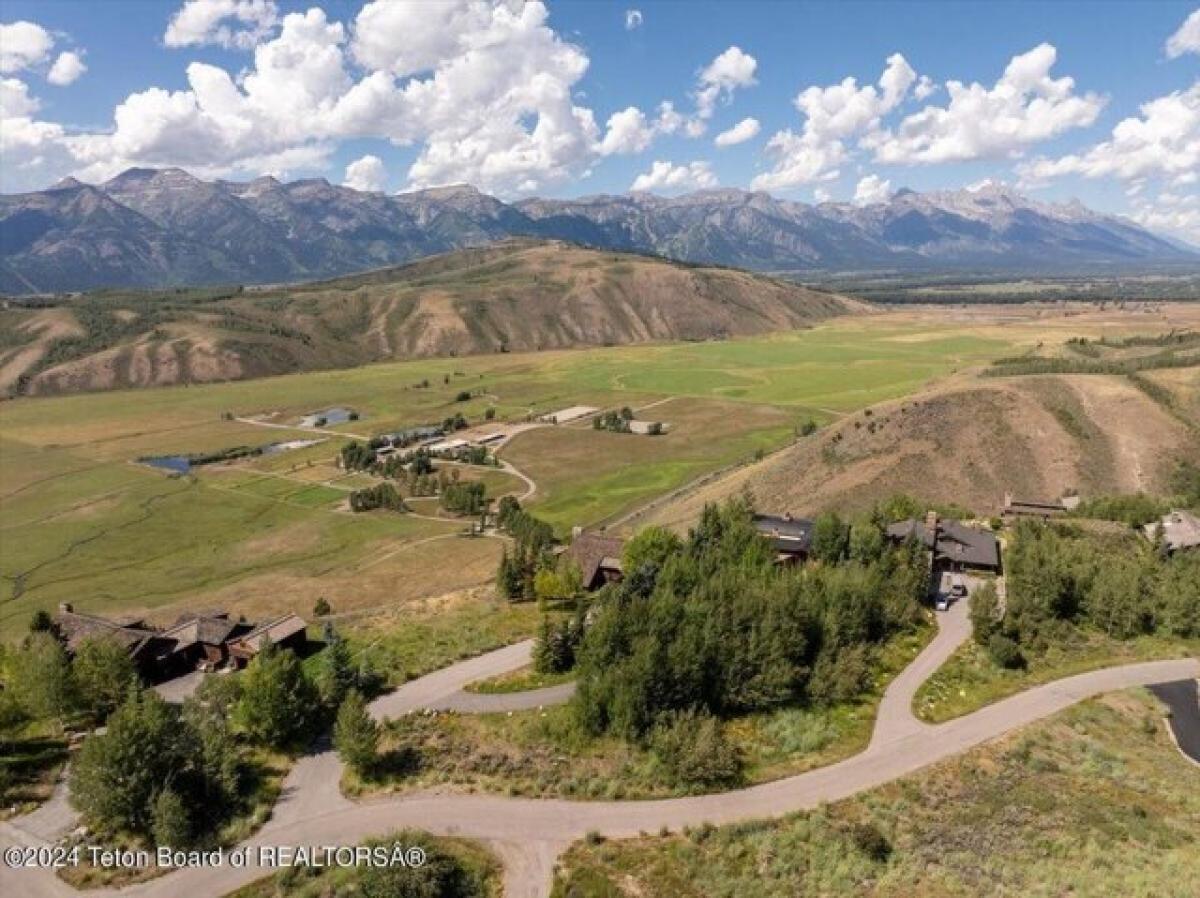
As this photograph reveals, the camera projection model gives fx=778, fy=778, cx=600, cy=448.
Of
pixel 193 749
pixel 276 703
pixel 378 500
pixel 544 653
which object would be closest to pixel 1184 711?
pixel 544 653

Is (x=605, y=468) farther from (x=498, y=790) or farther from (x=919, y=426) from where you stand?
(x=498, y=790)

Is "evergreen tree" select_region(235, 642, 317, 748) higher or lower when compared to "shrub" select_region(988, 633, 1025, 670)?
higher

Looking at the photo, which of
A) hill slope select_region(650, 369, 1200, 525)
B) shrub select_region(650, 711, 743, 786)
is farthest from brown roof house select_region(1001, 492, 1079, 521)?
shrub select_region(650, 711, 743, 786)

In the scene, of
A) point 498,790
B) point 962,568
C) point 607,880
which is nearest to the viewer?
point 607,880

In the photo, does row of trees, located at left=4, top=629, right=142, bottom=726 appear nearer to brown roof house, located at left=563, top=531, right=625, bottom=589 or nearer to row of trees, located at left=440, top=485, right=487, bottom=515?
brown roof house, located at left=563, top=531, right=625, bottom=589

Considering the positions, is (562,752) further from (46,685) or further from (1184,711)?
(1184,711)

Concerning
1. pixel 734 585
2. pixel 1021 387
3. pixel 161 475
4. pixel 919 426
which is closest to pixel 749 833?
pixel 734 585

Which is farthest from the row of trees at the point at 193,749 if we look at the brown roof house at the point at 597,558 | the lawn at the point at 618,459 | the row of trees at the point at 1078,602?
the lawn at the point at 618,459
